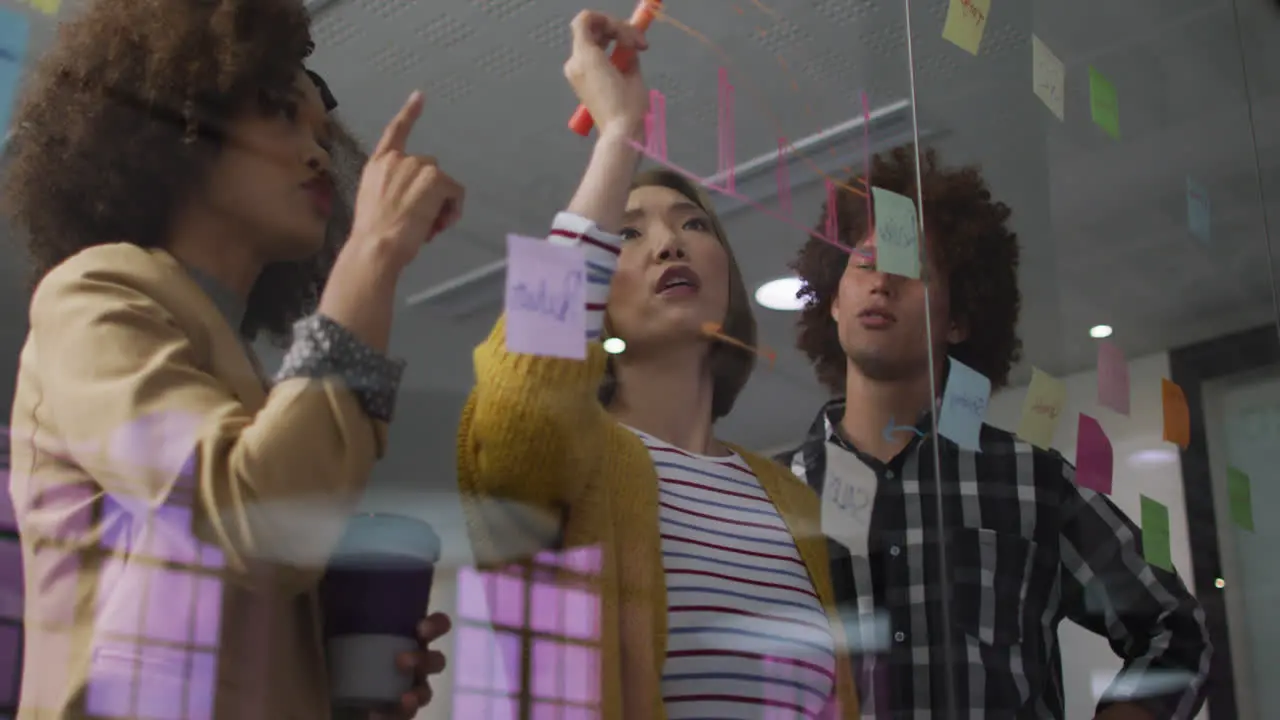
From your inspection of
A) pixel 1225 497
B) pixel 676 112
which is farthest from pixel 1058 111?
pixel 676 112

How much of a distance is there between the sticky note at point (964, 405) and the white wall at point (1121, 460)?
0.02 m

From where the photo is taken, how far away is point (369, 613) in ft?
2.93

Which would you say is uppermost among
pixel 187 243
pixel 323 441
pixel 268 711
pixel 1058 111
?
pixel 1058 111

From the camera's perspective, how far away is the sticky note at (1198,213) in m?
2.04

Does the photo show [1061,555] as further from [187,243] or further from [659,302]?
[187,243]

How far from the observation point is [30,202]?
0.87 metres

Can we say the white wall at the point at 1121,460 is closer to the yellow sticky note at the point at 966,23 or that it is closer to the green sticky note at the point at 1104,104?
the green sticky note at the point at 1104,104

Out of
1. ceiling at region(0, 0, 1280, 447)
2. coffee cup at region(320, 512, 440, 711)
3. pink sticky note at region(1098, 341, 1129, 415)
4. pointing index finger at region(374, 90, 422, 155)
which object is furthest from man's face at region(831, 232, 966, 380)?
coffee cup at region(320, 512, 440, 711)

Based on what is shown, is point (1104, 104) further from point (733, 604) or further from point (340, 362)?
point (340, 362)

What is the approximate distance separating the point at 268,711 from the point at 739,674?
43cm

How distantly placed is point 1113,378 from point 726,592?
2.81ft

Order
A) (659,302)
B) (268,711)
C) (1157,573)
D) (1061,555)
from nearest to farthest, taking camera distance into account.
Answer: (268,711), (659,302), (1061,555), (1157,573)

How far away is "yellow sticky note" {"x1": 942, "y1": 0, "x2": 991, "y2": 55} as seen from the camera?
65.3 inches

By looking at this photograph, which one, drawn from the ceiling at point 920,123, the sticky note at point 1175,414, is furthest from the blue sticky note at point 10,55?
the sticky note at point 1175,414
